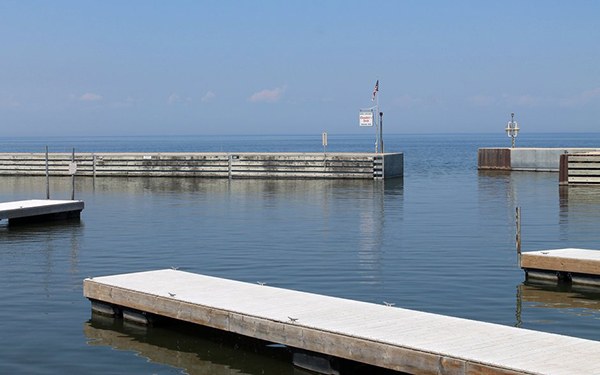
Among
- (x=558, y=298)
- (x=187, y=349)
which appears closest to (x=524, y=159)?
(x=558, y=298)

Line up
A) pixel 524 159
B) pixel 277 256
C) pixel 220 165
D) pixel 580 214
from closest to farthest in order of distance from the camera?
pixel 277 256
pixel 580 214
pixel 220 165
pixel 524 159

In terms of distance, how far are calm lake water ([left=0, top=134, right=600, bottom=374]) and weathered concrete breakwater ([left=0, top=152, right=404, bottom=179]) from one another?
18.9 ft

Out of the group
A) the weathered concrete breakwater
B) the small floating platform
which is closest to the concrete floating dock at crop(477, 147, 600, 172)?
the weathered concrete breakwater

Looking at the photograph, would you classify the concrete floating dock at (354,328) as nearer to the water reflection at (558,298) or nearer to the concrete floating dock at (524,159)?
the water reflection at (558,298)

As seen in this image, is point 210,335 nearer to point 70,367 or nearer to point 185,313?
point 185,313

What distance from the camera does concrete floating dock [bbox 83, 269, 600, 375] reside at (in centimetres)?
1165

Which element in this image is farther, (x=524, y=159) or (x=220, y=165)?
(x=524, y=159)

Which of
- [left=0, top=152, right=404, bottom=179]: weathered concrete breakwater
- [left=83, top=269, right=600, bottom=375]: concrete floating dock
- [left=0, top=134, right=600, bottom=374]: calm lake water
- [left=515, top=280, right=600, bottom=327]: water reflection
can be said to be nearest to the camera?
[left=83, top=269, right=600, bottom=375]: concrete floating dock

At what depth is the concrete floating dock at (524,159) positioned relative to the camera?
194 ft

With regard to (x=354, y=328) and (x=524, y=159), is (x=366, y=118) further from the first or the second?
(x=354, y=328)

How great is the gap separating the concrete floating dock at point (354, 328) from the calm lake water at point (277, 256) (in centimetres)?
54

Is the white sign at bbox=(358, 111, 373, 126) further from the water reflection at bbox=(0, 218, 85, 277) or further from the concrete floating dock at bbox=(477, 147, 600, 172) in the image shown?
the water reflection at bbox=(0, 218, 85, 277)

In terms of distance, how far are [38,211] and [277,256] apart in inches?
429

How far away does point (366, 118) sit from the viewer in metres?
57.6
